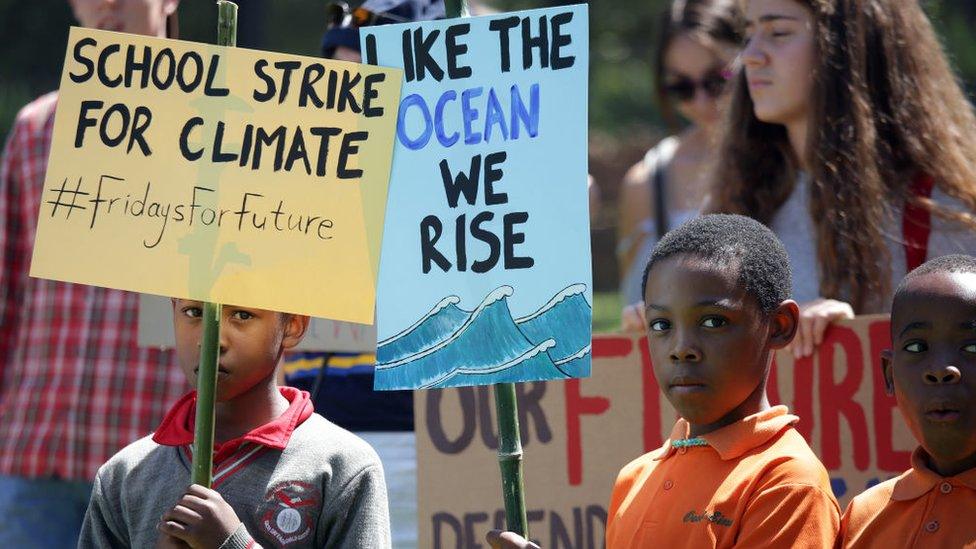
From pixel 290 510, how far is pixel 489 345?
47 centimetres

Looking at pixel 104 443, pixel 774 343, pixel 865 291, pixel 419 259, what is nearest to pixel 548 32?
pixel 419 259

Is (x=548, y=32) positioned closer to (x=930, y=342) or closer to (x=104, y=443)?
(x=930, y=342)

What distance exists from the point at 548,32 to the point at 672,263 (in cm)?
45

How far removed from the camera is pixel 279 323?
2.95m

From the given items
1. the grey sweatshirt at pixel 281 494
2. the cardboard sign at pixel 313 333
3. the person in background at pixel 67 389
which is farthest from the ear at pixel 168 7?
the grey sweatshirt at pixel 281 494

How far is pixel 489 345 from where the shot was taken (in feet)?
8.71

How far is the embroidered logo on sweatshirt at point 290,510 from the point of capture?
278 cm

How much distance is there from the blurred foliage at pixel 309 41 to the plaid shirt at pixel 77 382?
4.98m

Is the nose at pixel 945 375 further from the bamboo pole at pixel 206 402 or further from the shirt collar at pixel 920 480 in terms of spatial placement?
the bamboo pole at pixel 206 402

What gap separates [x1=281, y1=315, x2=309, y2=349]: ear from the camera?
299 centimetres

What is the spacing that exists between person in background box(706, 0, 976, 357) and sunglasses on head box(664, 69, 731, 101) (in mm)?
907

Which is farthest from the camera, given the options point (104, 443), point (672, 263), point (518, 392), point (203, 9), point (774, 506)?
point (203, 9)

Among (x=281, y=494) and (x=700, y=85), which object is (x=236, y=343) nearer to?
(x=281, y=494)

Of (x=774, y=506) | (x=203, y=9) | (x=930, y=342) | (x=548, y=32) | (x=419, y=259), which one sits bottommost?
(x=774, y=506)
